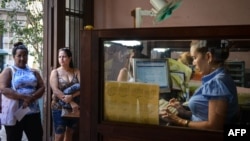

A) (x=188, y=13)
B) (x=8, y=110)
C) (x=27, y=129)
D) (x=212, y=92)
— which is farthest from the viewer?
(x=188, y=13)

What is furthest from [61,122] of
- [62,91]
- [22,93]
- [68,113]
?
[22,93]

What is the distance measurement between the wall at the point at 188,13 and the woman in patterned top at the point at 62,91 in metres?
0.86

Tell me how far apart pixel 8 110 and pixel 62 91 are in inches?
20.7

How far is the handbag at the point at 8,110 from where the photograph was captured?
295 cm

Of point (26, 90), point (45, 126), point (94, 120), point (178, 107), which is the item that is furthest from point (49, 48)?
point (178, 107)

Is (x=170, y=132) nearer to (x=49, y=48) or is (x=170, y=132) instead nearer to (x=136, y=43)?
(x=136, y=43)

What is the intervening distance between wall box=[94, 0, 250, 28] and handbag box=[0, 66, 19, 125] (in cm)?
138

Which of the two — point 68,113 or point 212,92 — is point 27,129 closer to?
point 68,113

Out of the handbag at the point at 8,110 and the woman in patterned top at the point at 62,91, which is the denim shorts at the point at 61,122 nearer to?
the woman in patterned top at the point at 62,91

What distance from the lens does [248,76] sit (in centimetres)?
117

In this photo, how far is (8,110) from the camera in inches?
117

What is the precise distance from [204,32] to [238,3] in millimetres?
2229

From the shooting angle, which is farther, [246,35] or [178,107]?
[178,107]

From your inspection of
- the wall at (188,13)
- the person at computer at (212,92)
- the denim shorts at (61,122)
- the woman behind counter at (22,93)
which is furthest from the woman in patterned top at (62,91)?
the person at computer at (212,92)
